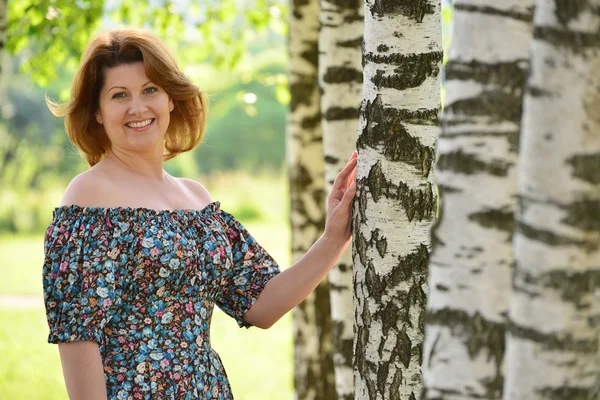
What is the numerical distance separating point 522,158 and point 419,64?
95 cm

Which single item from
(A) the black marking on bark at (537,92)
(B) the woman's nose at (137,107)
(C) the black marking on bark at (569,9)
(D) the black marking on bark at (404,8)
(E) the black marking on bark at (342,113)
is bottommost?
(E) the black marking on bark at (342,113)

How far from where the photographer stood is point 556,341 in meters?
1.32

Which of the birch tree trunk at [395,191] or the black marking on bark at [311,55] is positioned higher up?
the black marking on bark at [311,55]

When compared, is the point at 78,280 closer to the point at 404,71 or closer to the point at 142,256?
the point at 142,256

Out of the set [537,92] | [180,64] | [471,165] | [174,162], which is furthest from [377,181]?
[174,162]

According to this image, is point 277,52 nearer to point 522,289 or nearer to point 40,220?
point 40,220

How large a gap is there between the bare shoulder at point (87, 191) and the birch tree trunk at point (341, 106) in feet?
3.76

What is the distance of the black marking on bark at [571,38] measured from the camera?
1.30 meters

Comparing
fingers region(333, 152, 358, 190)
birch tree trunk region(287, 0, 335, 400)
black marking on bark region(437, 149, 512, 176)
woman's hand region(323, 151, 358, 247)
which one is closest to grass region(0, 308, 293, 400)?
birch tree trunk region(287, 0, 335, 400)

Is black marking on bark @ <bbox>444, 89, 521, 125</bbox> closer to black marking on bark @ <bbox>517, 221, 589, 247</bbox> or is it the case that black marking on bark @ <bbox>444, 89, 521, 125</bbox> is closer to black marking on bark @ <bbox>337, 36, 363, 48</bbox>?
black marking on bark @ <bbox>517, 221, 589, 247</bbox>

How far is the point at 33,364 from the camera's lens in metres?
9.02

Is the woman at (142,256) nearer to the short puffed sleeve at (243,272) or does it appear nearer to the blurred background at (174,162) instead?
the short puffed sleeve at (243,272)

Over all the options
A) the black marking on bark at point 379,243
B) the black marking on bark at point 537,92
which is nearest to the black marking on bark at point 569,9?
the black marking on bark at point 537,92

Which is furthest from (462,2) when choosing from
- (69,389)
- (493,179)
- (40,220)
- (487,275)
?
(40,220)
